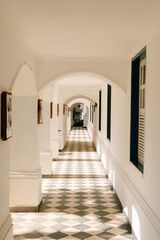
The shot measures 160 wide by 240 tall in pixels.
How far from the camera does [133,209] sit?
620cm

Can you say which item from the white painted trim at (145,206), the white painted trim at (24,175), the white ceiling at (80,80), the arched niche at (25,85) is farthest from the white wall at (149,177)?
the white ceiling at (80,80)

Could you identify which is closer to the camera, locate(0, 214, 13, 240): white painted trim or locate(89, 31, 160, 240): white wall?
locate(0, 214, 13, 240): white painted trim

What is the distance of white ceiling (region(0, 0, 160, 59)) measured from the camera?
3.92 meters

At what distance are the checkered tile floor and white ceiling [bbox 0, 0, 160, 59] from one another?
12.0 feet

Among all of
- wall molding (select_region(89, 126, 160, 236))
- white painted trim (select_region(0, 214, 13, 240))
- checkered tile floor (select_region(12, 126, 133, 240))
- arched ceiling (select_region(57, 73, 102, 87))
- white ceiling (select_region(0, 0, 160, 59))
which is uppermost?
arched ceiling (select_region(57, 73, 102, 87))

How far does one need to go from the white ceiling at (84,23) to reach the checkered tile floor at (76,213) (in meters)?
3.64

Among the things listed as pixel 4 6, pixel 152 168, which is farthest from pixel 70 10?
pixel 152 168

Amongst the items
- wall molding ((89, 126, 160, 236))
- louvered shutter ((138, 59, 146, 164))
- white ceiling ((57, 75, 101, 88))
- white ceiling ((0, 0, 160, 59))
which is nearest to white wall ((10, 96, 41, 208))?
white ceiling ((0, 0, 160, 59))

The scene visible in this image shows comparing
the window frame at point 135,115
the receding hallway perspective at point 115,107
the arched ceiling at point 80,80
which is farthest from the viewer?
the arched ceiling at point 80,80

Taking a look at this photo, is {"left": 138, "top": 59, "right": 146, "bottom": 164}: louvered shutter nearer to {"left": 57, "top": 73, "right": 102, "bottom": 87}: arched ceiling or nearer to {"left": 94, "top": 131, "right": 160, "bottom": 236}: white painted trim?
{"left": 94, "top": 131, "right": 160, "bottom": 236}: white painted trim

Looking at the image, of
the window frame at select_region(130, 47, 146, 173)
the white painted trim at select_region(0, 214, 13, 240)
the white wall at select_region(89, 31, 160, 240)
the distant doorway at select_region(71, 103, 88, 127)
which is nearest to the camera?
the white painted trim at select_region(0, 214, 13, 240)

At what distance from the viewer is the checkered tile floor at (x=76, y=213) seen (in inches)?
254

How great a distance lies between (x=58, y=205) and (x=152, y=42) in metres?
4.99

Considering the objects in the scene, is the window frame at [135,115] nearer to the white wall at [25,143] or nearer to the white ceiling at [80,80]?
the white wall at [25,143]
